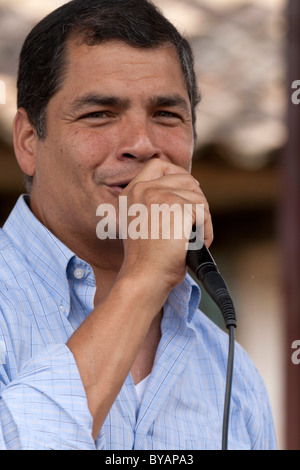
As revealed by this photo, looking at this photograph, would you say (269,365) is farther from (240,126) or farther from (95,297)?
(95,297)

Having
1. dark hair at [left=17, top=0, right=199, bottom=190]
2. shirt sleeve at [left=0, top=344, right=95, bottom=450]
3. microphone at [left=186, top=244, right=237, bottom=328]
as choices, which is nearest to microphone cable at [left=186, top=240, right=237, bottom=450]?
microphone at [left=186, top=244, right=237, bottom=328]

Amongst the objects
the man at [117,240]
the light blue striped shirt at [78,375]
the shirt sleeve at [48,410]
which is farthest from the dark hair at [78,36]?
the shirt sleeve at [48,410]

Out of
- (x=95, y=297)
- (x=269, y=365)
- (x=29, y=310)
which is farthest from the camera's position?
(x=269, y=365)

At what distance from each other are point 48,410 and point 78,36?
717 millimetres

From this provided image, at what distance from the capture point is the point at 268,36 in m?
3.61

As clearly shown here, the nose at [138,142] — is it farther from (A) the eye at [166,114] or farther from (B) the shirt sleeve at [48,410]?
(B) the shirt sleeve at [48,410]

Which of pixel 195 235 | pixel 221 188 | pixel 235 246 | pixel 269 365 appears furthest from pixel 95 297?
pixel 235 246

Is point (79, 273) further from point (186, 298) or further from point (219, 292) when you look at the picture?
point (219, 292)

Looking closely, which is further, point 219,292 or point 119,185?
point 119,185

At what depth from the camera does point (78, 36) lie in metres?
1.41

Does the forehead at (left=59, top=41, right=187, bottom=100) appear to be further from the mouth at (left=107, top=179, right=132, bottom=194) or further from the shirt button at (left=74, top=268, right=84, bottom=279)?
the shirt button at (left=74, top=268, right=84, bottom=279)

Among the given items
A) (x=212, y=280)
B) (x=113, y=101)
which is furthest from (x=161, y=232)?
(x=113, y=101)

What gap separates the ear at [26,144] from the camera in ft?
4.86

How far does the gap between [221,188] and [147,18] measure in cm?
404
